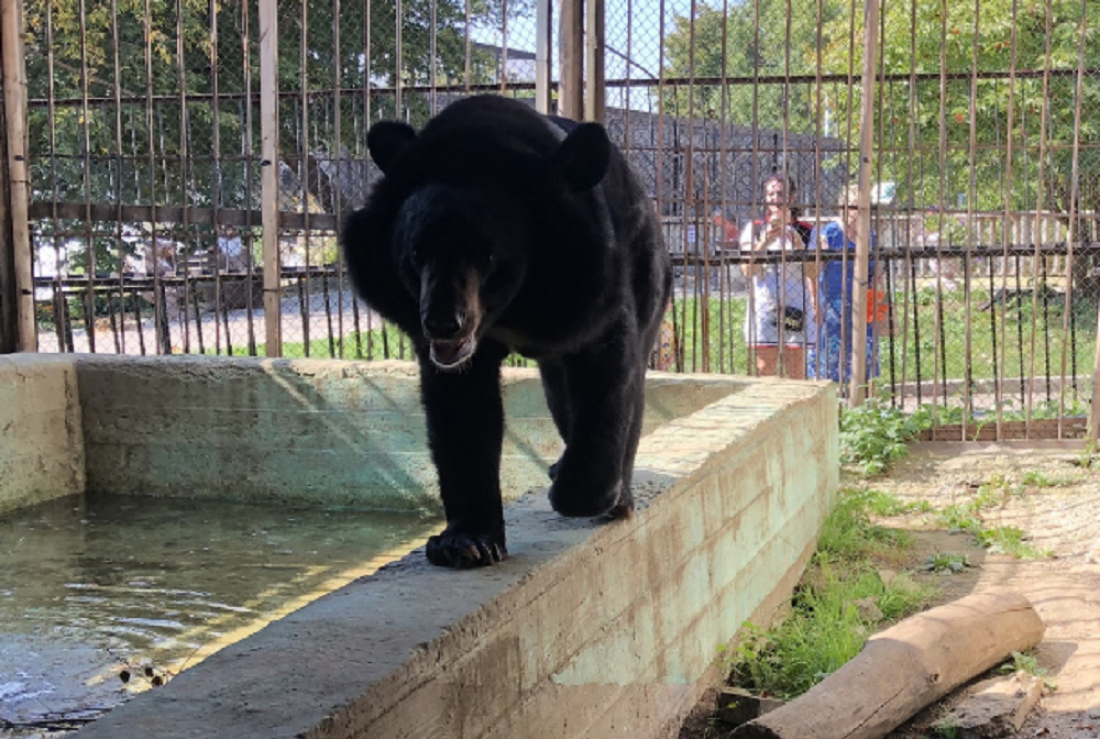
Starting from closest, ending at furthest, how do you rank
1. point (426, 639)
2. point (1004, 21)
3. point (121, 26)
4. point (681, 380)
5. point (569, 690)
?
1. point (426, 639)
2. point (569, 690)
3. point (681, 380)
4. point (1004, 21)
5. point (121, 26)

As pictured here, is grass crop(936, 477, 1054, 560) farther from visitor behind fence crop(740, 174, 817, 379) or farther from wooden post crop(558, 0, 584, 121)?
wooden post crop(558, 0, 584, 121)

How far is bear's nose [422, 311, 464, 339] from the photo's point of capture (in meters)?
2.71

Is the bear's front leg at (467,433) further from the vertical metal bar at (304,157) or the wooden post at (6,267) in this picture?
the wooden post at (6,267)

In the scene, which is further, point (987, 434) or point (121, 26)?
point (121, 26)

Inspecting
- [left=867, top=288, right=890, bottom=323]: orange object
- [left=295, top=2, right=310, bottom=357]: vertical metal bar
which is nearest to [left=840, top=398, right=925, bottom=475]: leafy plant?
[left=867, top=288, right=890, bottom=323]: orange object

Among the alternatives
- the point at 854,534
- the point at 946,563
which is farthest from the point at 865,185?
the point at 946,563

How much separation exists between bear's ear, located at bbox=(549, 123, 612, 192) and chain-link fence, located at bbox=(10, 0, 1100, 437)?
424 centimetres

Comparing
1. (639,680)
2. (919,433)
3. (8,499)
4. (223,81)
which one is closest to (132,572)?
(8,499)

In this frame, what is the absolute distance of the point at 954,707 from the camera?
4059mm

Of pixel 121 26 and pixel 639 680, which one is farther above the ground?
pixel 121 26

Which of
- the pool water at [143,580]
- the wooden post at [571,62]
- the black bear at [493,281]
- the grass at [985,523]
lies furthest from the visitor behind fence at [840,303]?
the black bear at [493,281]

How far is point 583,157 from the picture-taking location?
9.84 ft

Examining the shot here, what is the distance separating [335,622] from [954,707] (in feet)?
7.95

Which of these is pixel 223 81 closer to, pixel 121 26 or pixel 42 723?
pixel 121 26
